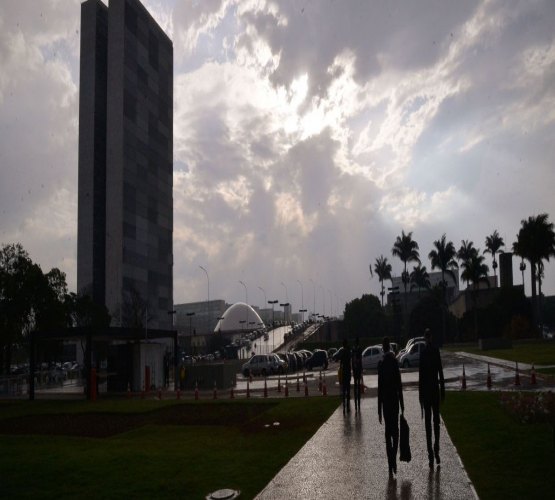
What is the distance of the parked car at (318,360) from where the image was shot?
5372 cm

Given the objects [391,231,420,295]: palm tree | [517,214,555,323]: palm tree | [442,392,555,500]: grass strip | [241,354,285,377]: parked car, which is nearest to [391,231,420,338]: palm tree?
[391,231,420,295]: palm tree

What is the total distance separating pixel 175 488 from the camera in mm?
9672

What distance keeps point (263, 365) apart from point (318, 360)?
667cm

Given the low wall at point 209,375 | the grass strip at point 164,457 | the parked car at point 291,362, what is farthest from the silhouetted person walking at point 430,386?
the parked car at point 291,362

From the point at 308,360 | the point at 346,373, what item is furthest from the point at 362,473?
the point at 308,360

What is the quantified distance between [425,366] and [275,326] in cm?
14954

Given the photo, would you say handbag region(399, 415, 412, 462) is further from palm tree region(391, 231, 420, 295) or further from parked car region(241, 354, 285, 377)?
palm tree region(391, 231, 420, 295)

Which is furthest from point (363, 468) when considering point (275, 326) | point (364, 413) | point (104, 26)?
point (275, 326)

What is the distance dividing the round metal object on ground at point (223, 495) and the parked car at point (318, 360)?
44873 millimetres

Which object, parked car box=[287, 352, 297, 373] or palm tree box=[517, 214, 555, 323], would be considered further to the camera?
palm tree box=[517, 214, 555, 323]

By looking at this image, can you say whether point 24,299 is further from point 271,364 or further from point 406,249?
point 406,249

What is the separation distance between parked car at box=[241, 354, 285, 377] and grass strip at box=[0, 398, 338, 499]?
2840 centimetres

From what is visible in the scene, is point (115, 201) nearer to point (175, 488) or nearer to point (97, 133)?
point (97, 133)

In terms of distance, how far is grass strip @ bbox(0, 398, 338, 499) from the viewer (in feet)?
32.5
